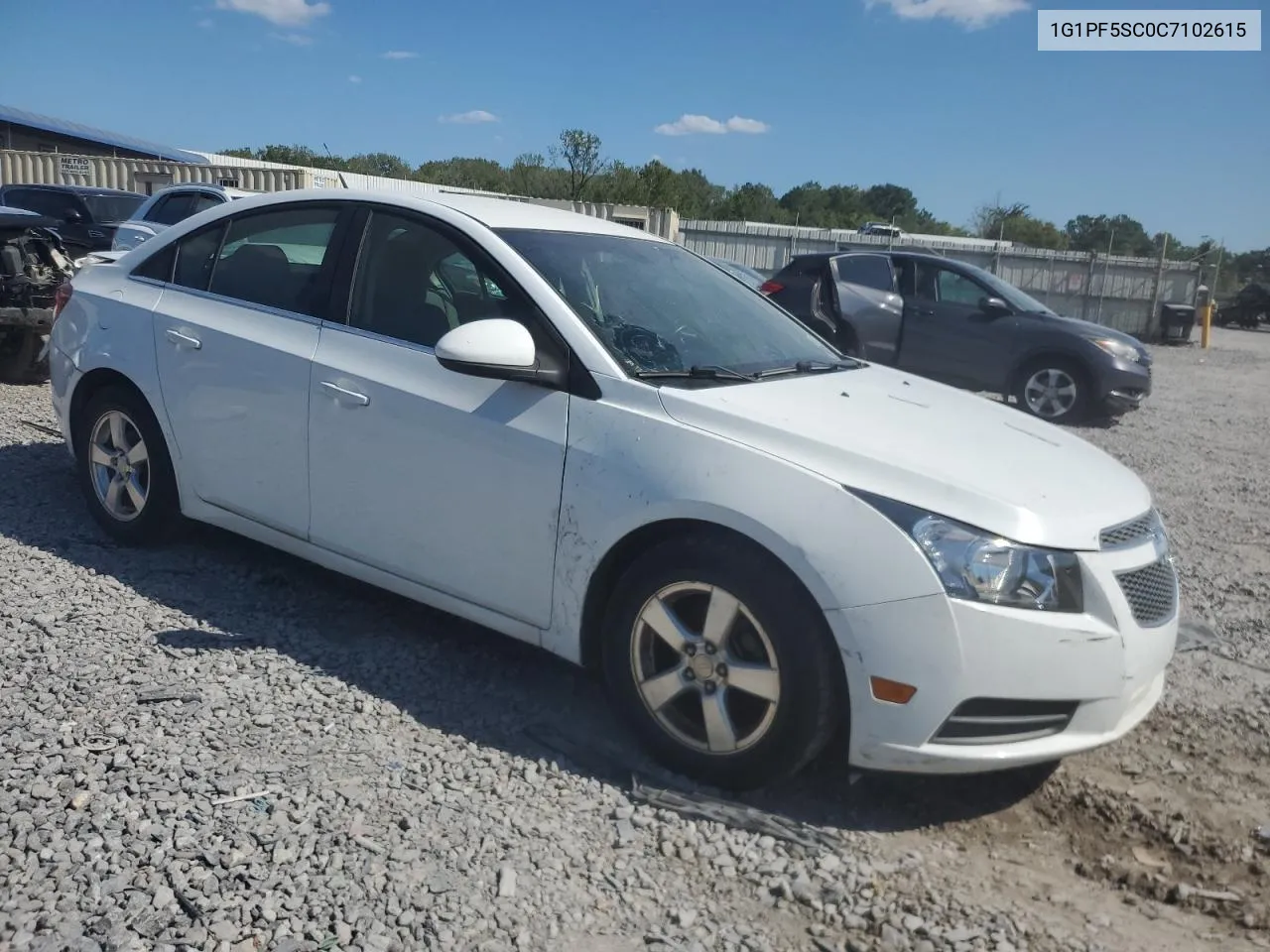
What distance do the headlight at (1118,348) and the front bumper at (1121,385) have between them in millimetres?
64

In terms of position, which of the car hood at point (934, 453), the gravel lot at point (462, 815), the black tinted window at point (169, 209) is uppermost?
the black tinted window at point (169, 209)

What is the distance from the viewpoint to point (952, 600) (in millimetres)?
2814

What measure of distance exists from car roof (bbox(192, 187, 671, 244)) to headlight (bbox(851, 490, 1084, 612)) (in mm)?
1827

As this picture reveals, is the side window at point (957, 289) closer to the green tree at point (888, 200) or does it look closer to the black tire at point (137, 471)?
the black tire at point (137, 471)

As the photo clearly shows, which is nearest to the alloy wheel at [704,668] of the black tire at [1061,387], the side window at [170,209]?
the black tire at [1061,387]

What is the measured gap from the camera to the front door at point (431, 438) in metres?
3.48

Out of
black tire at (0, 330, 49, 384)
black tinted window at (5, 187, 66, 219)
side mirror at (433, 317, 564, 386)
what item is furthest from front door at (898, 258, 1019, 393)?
black tinted window at (5, 187, 66, 219)

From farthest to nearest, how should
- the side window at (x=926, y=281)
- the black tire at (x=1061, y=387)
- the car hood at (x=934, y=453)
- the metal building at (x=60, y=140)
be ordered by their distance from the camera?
1. the metal building at (x=60, y=140)
2. the side window at (x=926, y=281)
3. the black tire at (x=1061, y=387)
4. the car hood at (x=934, y=453)

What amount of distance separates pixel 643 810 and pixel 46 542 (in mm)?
3339

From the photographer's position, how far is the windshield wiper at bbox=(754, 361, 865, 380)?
12.5 feet

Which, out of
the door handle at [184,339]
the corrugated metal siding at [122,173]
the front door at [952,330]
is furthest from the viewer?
the corrugated metal siding at [122,173]

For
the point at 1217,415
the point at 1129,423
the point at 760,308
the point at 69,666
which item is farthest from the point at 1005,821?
the point at 1217,415

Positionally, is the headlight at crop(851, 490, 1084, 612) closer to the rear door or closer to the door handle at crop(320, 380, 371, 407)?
the door handle at crop(320, 380, 371, 407)

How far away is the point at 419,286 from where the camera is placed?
13.1 feet
